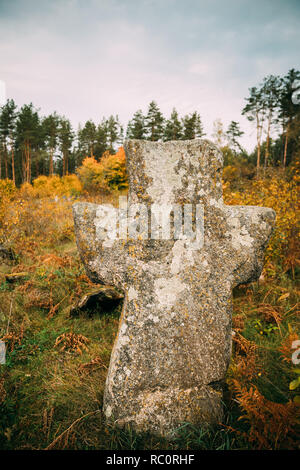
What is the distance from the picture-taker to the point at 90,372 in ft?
7.53

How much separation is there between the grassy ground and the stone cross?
178 mm

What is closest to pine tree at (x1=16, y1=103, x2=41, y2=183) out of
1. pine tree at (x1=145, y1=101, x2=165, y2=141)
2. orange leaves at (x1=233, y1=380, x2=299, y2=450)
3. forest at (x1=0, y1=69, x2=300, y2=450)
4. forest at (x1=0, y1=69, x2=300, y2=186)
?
forest at (x1=0, y1=69, x2=300, y2=186)

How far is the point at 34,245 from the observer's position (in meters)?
6.28

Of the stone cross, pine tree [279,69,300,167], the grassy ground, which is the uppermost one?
pine tree [279,69,300,167]

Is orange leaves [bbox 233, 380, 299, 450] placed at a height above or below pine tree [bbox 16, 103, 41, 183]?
below

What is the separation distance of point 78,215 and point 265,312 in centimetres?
282

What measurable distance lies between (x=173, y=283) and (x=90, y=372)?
1.32 meters

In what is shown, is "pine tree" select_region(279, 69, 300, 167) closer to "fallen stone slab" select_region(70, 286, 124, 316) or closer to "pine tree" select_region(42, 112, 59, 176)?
"fallen stone slab" select_region(70, 286, 124, 316)

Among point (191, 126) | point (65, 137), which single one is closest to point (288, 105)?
point (191, 126)

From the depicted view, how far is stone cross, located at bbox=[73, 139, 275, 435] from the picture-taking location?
175cm

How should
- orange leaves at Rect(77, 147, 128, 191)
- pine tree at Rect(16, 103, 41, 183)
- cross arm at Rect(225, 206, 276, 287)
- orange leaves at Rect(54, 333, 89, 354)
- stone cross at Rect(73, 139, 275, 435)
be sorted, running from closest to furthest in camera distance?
stone cross at Rect(73, 139, 275, 435) → cross arm at Rect(225, 206, 276, 287) → orange leaves at Rect(54, 333, 89, 354) → orange leaves at Rect(77, 147, 128, 191) → pine tree at Rect(16, 103, 41, 183)

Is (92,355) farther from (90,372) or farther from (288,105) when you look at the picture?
(288,105)

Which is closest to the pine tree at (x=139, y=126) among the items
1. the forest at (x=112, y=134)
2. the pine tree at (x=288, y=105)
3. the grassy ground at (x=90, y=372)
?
the forest at (x=112, y=134)

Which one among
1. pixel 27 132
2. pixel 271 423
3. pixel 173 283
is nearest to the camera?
pixel 271 423
